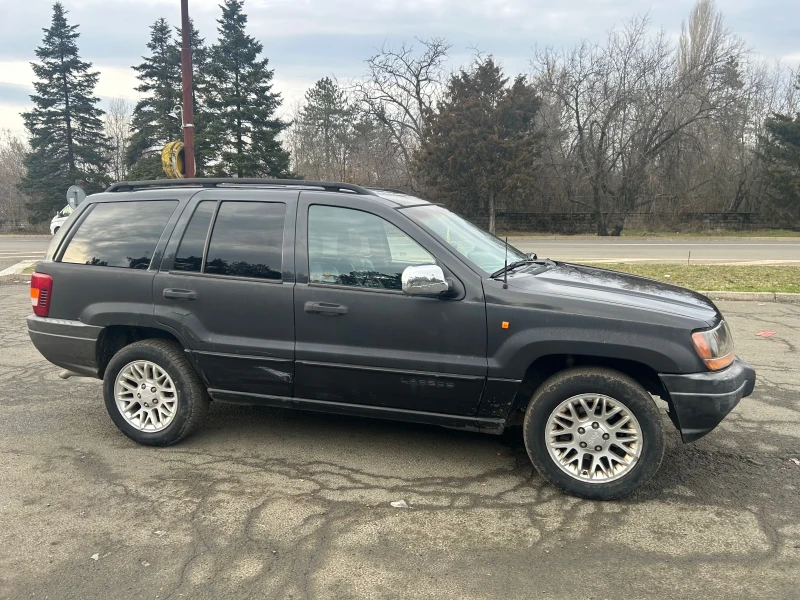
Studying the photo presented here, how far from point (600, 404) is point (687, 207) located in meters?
36.7

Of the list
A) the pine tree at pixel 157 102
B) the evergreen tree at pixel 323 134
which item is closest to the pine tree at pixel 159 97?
the pine tree at pixel 157 102

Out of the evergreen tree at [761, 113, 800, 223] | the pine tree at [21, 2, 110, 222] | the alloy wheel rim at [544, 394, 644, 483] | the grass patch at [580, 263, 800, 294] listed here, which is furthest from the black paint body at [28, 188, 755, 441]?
the pine tree at [21, 2, 110, 222]

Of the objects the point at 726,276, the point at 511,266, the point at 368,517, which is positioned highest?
the point at 511,266

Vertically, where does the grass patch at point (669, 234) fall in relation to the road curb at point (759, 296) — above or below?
above

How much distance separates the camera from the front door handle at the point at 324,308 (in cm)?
386

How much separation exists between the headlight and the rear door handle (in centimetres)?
316

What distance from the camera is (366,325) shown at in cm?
382

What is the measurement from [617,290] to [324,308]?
1.85 metres

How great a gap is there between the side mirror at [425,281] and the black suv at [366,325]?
0.04ft

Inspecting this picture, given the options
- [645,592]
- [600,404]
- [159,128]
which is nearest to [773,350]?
[600,404]

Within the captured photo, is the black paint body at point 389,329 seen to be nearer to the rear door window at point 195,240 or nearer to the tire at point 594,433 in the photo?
the rear door window at point 195,240

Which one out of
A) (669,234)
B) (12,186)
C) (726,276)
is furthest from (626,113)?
(12,186)

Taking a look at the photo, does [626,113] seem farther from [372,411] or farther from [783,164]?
[372,411]

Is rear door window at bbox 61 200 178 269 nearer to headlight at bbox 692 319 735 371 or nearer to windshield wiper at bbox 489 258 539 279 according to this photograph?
windshield wiper at bbox 489 258 539 279
